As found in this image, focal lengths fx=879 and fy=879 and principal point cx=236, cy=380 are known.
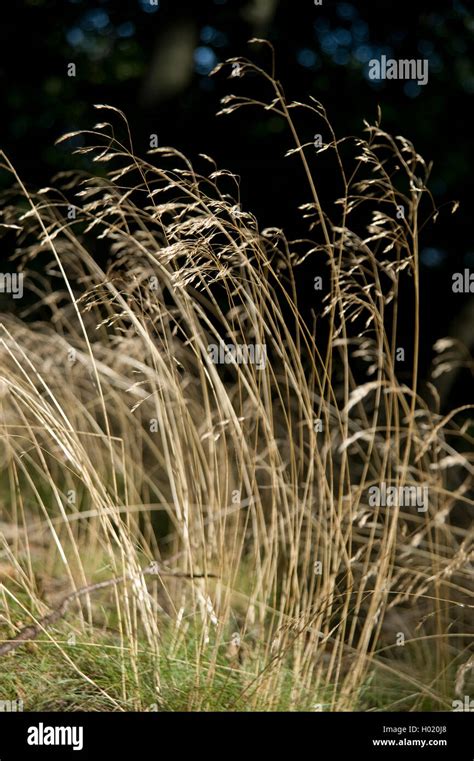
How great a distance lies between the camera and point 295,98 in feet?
22.0

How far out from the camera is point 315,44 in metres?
6.84

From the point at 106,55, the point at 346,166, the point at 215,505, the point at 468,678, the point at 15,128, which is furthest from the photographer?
the point at 106,55

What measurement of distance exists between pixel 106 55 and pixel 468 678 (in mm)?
6584

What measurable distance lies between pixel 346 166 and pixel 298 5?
1394mm

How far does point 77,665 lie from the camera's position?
2.00 m

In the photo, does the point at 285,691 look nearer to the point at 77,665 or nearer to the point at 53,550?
the point at 77,665

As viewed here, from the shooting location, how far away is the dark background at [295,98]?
20.8ft

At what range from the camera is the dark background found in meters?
6.35

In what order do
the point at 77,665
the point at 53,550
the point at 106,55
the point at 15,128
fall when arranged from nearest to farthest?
the point at 77,665 < the point at 53,550 < the point at 15,128 < the point at 106,55

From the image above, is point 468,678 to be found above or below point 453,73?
below

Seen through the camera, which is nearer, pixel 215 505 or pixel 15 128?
pixel 215 505

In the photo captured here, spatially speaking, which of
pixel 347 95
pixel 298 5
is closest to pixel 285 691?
pixel 347 95

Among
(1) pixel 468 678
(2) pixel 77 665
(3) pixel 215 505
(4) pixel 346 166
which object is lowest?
(1) pixel 468 678

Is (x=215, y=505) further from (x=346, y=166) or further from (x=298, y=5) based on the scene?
(x=298, y=5)
